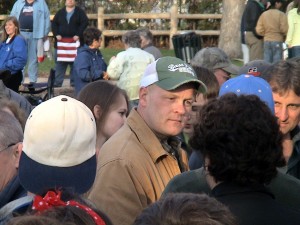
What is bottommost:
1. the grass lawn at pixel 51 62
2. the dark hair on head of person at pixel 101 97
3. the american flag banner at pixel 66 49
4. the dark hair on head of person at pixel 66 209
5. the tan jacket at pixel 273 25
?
the grass lawn at pixel 51 62

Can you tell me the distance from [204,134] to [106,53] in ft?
75.5

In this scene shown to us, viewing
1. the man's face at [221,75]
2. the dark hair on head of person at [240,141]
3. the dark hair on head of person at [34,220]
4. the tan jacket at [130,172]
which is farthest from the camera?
the man's face at [221,75]

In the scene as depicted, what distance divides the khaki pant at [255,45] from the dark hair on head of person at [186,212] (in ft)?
50.9

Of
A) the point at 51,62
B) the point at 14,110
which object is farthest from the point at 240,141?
the point at 51,62

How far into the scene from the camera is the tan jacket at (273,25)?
16859 mm

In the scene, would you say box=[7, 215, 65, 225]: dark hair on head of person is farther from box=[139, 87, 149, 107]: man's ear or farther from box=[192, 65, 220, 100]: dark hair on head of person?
box=[192, 65, 220, 100]: dark hair on head of person

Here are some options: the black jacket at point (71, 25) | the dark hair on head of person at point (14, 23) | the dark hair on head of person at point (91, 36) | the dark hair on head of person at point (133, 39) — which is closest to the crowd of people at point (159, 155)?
the dark hair on head of person at point (133, 39)

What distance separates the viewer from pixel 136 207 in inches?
152

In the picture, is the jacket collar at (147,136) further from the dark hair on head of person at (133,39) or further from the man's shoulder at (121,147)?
the dark hair on head of person at (133,39)

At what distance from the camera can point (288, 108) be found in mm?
4750

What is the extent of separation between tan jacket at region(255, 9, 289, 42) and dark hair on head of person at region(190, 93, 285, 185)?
45.0ft

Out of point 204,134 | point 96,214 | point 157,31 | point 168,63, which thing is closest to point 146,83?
point 168,63

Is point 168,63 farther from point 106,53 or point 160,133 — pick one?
point 106,53

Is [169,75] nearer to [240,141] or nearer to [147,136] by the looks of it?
[147,136]
